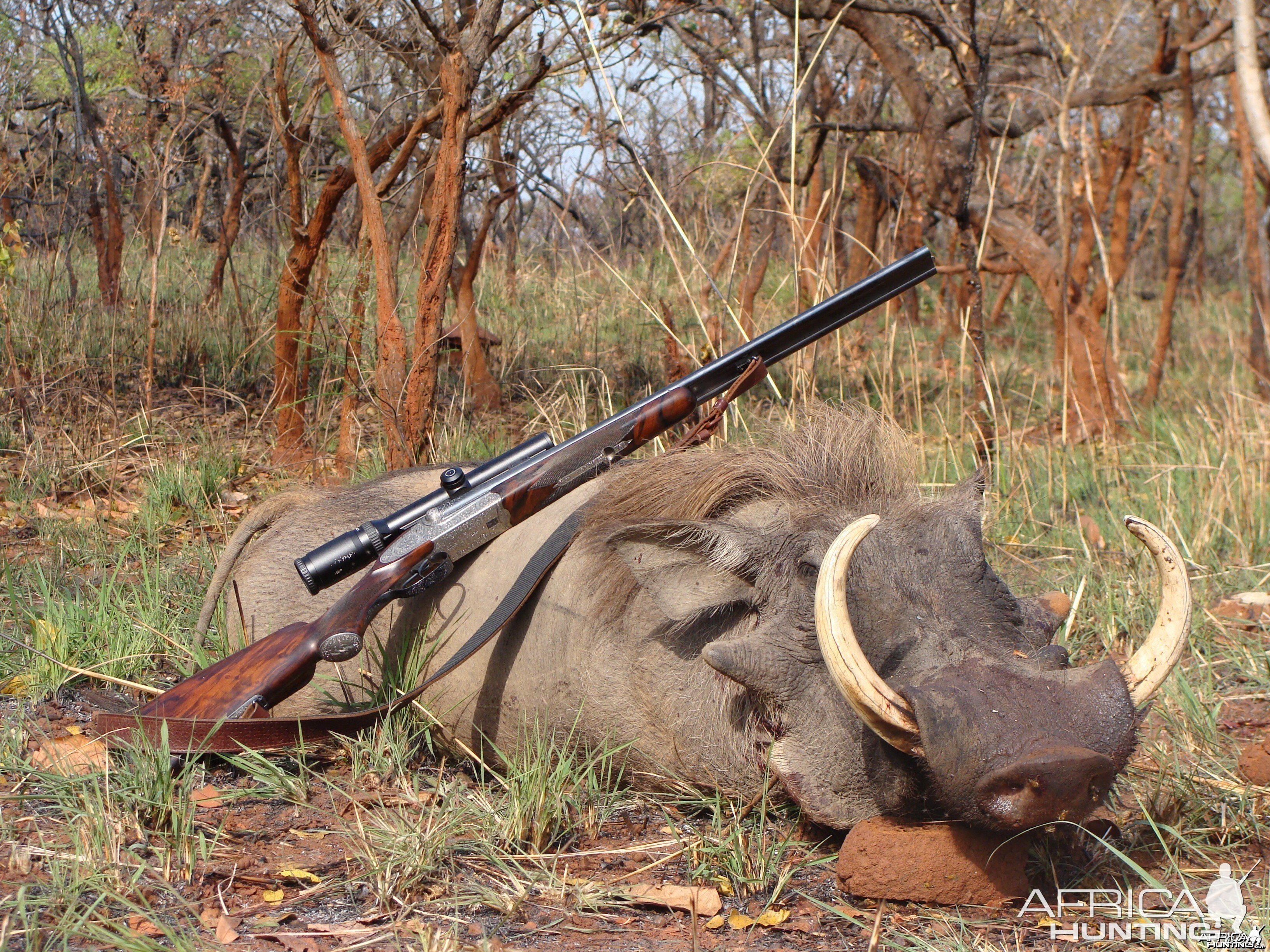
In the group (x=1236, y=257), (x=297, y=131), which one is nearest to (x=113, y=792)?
(x=297, y=131)

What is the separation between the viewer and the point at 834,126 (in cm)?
582

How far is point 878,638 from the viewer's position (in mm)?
1882

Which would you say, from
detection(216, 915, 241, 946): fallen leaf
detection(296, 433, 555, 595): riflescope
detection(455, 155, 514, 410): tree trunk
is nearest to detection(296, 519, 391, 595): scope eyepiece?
detection(296, 433, 555, 595): riflescope

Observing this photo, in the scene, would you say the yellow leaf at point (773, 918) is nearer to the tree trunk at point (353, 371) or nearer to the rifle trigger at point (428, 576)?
the rifle trigger at point (428, 576)

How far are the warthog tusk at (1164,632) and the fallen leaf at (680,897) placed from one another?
807mm

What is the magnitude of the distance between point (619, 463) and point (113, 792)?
4.34 ft

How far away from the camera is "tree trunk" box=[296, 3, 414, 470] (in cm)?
372

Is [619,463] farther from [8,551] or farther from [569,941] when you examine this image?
[8,551]

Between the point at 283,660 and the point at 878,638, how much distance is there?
49.6 inches

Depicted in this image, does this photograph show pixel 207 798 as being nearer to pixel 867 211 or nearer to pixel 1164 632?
pixel 1164 632

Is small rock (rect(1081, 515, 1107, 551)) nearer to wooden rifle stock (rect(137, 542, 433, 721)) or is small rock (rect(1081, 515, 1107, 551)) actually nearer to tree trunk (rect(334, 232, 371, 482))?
wooden rifle stock (rect(137, 542, 433, 721))

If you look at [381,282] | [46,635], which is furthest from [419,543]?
[381,282]

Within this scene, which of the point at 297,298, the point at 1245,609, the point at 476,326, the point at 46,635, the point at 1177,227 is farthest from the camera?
the point at 1177,227

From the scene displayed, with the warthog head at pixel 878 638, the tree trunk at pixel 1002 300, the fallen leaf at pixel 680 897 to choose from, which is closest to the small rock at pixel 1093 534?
the warthog head at pixel 878 638
